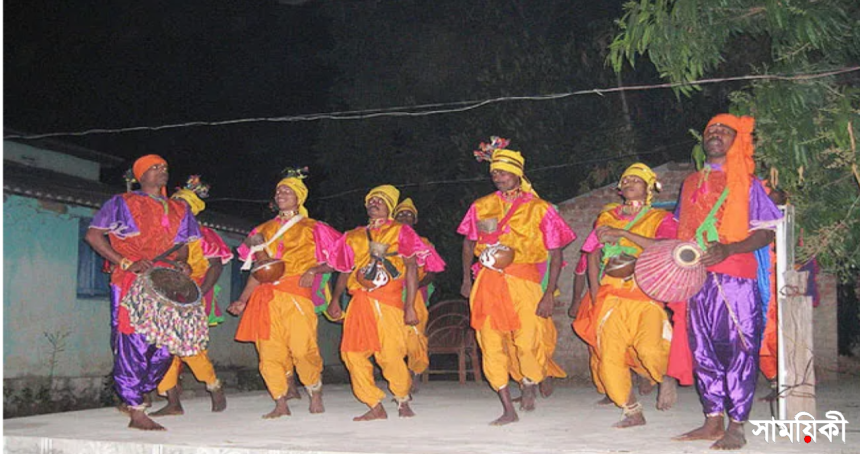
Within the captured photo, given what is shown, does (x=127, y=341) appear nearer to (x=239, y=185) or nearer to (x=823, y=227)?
(x=823, y=227)

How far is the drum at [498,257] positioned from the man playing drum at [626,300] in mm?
679

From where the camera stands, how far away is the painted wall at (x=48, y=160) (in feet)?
62.7

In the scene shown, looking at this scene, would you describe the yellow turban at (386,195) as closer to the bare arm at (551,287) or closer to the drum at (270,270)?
the drum at (270,270)

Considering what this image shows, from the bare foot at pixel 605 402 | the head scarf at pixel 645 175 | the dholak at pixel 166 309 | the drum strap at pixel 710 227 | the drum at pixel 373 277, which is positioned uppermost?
the head scarf at pixel 645 175

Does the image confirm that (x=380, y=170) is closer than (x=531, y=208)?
No

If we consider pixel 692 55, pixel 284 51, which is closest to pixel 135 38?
pixel 284 51

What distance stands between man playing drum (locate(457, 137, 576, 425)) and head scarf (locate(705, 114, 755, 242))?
6.47 feet

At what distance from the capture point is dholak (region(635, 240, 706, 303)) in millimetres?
6895

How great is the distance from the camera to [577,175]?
20844 millimetres

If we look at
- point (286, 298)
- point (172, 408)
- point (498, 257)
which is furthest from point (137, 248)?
point (498, 257)

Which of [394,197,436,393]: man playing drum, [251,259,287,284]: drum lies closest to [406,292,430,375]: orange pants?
[394,197,436,393]: man playing drum

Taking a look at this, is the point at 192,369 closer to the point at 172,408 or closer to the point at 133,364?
the point at 172,408

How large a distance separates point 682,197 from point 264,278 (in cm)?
376

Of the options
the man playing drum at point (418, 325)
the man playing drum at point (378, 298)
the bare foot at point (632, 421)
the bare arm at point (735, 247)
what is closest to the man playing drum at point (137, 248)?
the man playing drum at point (378, 298)
